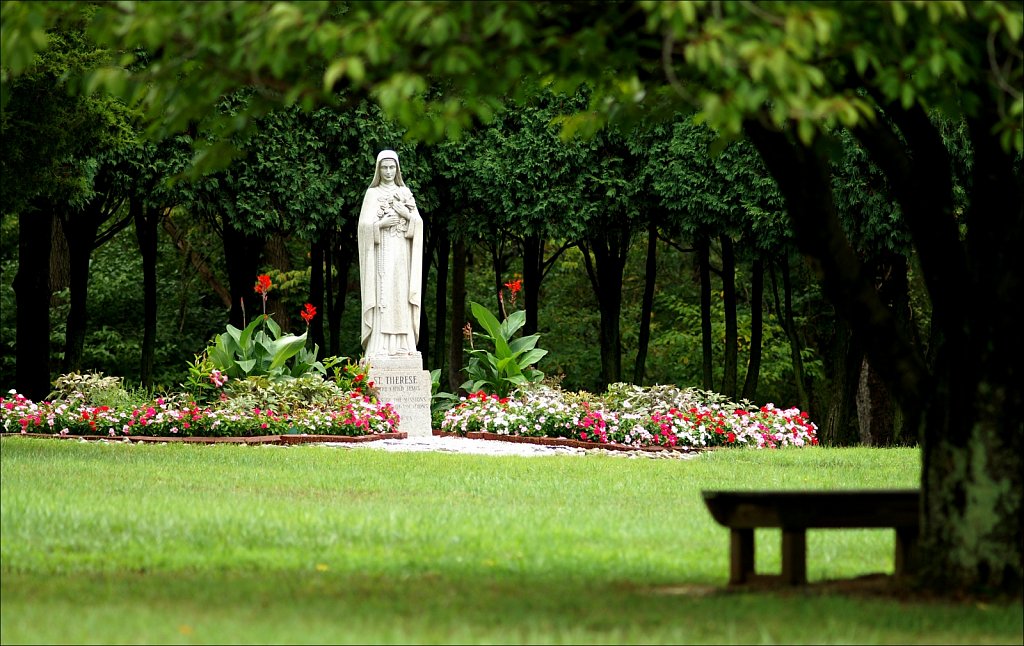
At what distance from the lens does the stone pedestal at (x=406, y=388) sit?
65.1 feet

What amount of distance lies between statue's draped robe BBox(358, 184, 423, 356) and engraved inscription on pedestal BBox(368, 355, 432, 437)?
0.21 meters

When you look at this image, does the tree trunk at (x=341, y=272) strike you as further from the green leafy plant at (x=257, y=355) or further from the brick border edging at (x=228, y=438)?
the brick border edging at (x=228, y=438)

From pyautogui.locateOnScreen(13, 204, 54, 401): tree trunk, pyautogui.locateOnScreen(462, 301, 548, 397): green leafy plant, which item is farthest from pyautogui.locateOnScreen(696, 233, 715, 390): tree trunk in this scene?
pyautogui.locateOnScreen(13, 204, 54, 401): tree trunk

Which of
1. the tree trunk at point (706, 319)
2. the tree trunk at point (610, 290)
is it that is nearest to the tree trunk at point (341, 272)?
the tree trunk at point (610, 290)

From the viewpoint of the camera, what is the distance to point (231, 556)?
8.15 m

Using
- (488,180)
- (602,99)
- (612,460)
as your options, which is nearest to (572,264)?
(488,180)

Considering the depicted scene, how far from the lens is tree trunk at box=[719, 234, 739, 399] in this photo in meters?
25.4

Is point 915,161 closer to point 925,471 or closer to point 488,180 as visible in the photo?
point 925,471

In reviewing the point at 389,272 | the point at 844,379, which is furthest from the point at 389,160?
the point at 844,379

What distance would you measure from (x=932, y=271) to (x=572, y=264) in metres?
27.9

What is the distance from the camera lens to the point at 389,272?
20.2 m

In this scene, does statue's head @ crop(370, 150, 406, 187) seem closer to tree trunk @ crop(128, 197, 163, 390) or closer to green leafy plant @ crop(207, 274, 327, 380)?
green leafy plant @ crop(207, 274, 327, 380)

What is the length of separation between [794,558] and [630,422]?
1160 centimetres

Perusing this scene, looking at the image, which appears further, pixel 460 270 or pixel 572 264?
pixel 572 264
